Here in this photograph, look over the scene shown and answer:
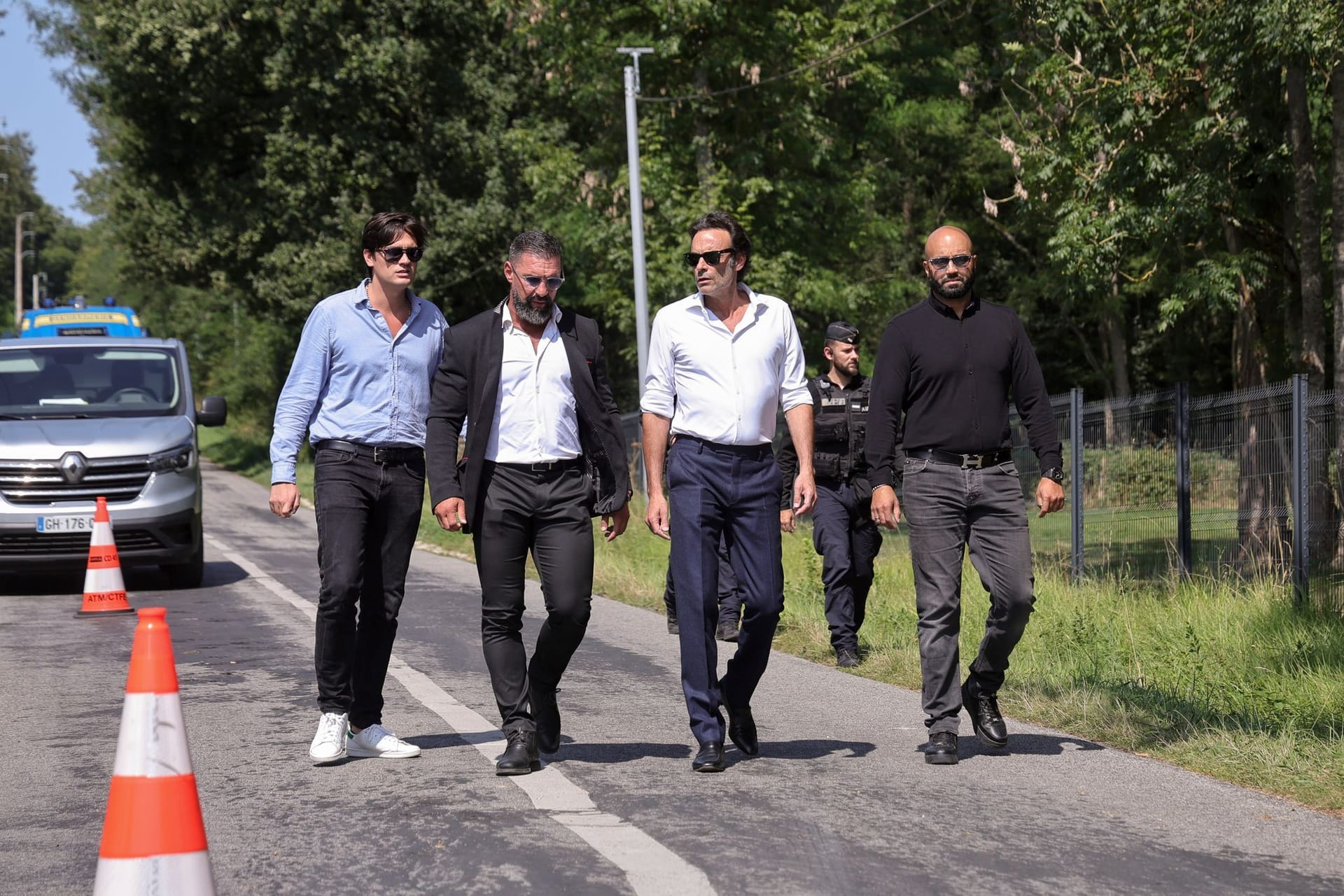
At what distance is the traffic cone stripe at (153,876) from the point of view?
3.78 m

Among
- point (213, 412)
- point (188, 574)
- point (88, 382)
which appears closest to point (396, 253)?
point (213, 412)

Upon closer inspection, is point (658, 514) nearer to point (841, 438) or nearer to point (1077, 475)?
point (841, 438)

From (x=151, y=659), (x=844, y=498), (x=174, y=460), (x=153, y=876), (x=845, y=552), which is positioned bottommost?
(x=153, y=876)

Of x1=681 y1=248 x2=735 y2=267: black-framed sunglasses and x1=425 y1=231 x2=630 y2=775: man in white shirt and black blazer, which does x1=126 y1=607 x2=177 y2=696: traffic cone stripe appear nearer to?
x1=425 y1=231 x2=630 y2=775: man in white shirt and black blazer

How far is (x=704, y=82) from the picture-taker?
3078 centimetres

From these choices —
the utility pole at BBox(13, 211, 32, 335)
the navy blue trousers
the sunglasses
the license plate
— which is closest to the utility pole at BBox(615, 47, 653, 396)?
the license plate

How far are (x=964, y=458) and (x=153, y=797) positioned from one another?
12.1 ft

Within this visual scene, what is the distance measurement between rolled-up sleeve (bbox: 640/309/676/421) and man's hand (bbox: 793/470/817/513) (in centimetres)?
55

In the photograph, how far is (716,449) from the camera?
636cm

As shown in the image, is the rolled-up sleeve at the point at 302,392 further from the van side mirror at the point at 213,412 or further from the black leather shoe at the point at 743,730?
the van side mirror at the point at 213,412

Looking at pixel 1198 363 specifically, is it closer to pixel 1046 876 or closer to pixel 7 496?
pixel 7 496

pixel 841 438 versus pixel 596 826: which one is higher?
pixel 841 438

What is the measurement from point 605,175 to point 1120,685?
25523 millimetres

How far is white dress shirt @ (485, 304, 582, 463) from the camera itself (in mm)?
6180
